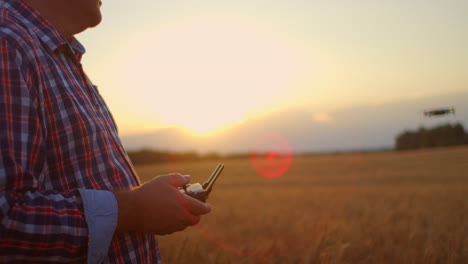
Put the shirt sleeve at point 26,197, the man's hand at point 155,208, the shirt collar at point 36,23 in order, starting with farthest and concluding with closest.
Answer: the shirt collar at point 36,23 → the man's hand at point 155,208 → the shirt sleeve at point 26,197

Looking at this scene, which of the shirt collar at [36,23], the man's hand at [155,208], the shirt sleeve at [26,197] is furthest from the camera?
the shirt collar at [36,23]

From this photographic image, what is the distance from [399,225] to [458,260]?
1483 mm

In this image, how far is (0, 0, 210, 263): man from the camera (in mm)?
923

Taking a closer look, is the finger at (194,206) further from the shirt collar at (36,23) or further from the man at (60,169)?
the shirt collar at (36,23)

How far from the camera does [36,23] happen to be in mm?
1209

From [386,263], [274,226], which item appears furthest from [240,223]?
[386,263]

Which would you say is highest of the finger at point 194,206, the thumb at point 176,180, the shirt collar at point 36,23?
the shirt collar at point 36,23

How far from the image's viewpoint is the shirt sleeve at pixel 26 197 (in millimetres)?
901

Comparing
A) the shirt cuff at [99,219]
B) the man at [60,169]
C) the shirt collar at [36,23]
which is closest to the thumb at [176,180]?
the man at [60,169]

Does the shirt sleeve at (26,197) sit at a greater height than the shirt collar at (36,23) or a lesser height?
lesser

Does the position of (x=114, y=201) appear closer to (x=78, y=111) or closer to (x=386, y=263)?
(x=78, y=111)

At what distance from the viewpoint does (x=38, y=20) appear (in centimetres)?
122

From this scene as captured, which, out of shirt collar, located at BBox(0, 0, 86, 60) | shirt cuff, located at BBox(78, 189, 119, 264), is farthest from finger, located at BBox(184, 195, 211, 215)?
shirt collar, located at BBox(0, 0, 86, 60)

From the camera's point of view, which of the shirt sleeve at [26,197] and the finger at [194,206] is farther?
the finger at [194,206]
